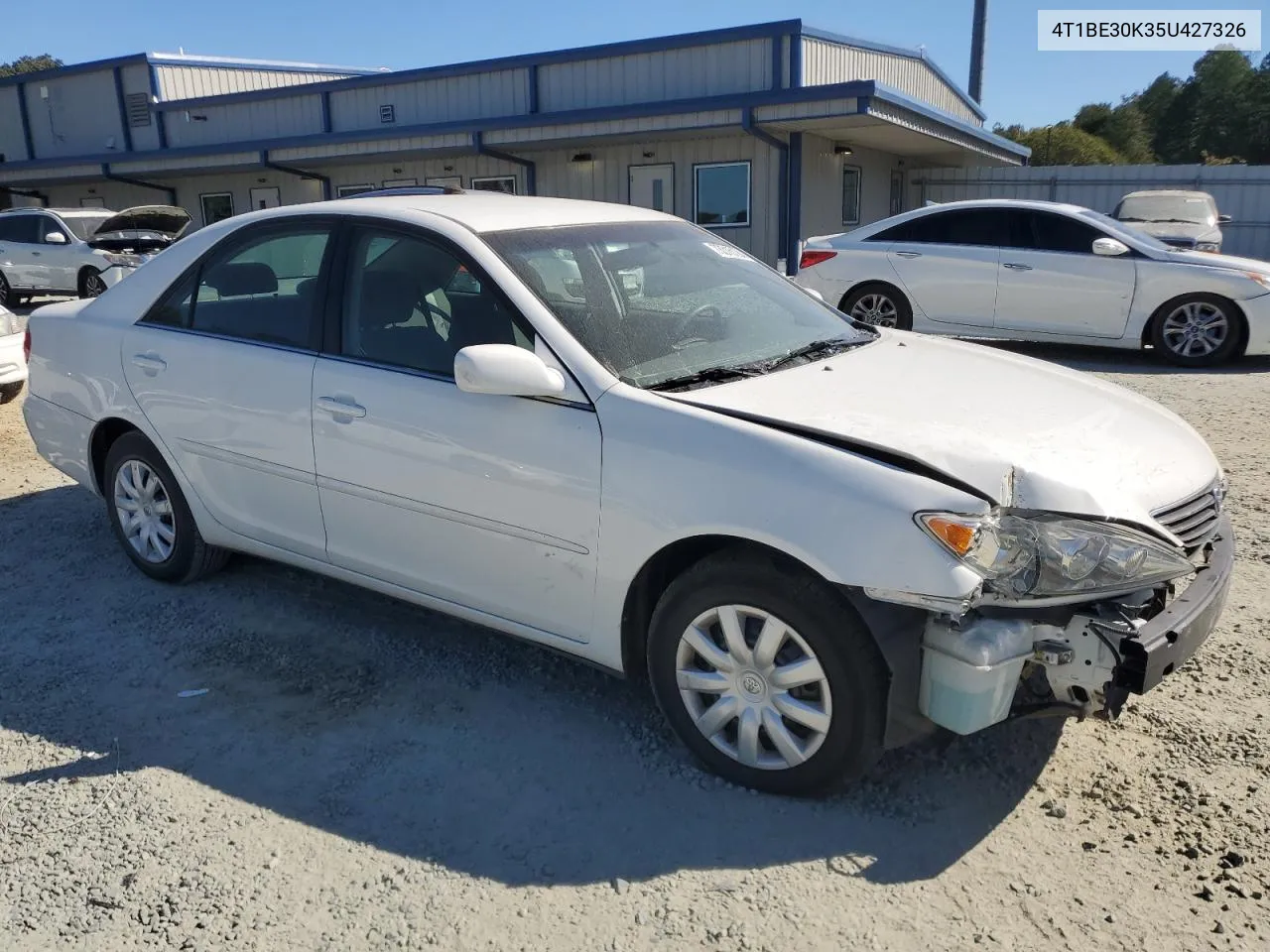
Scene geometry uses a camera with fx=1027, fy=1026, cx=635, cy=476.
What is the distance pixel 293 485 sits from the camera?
3.86m

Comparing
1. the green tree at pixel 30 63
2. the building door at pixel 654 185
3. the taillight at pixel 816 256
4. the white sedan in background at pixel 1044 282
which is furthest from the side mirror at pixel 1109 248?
the green tree at pixel 30 63

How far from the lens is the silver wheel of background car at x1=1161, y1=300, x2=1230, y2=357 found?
371 inches

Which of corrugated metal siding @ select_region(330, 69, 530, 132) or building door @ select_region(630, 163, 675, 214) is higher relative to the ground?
corrugated metal siding @ select_region(330, 69, 530, 132)

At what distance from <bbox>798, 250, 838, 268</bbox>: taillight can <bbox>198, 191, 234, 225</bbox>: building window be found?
60.8 feet

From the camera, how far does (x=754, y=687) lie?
287 centimetres

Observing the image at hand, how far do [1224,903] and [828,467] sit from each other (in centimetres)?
141

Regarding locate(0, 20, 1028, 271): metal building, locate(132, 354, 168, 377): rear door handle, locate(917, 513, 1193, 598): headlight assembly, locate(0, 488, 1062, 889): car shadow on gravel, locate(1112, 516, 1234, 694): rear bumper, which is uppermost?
locate(0, 20, 1028, 271): metal building

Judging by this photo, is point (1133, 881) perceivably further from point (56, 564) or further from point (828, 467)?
point (56, 564)

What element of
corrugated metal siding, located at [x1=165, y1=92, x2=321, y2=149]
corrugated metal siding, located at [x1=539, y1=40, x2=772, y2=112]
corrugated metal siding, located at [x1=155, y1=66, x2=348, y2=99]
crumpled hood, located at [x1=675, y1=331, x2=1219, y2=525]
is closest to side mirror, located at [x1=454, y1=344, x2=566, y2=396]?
crumpled hood, located at [x1=675, y1=331, x2=1219, y2=525]

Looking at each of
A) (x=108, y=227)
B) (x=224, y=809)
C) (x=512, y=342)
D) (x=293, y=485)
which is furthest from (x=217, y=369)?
(x=108, y=227)

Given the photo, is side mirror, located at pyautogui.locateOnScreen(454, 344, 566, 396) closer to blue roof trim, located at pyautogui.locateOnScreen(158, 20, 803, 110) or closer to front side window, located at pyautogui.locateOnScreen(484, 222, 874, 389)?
front side window, located at pyautogui.locateOnScreen(484, 222, 874, 389)

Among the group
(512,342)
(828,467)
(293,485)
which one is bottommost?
(293,485)

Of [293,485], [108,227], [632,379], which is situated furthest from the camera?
[108,227]

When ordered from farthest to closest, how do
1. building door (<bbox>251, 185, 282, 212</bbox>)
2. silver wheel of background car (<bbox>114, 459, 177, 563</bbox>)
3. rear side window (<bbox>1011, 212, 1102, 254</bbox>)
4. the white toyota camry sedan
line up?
building door (<bbox>251, 185, 282, 212</bbox>) → rear side window (<bbox>1011, 212, 1102, 254</bbox>) → silver wheel of background car (<bbox>114, 459, 177, 563</bbox>) → the white toyota camry sedan
